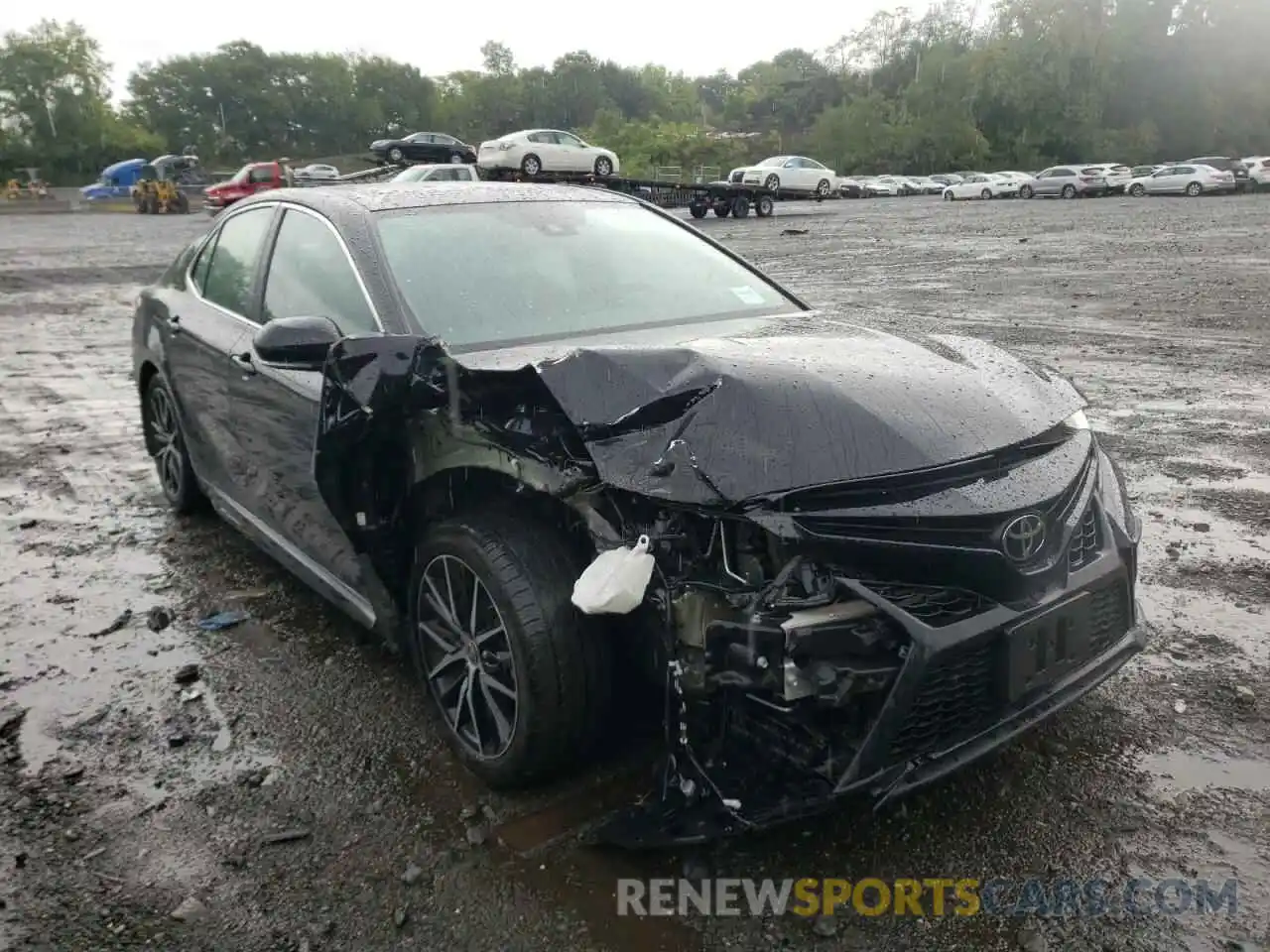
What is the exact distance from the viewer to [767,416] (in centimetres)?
248

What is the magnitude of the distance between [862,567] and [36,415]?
24.8 ft

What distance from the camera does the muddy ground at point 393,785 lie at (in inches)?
97.0

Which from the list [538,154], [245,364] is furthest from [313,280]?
[538,154]

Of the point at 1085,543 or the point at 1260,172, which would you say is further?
the point at 1260,172

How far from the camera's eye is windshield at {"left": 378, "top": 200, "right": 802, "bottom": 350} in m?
3.40

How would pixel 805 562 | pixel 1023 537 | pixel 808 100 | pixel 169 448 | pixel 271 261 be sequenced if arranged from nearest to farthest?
1. pixel 805 562
2. pixel 1023 537
3. pixel 271 261
4. pixel 169 448
5. pixel 808 100

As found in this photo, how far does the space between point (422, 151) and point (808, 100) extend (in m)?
79.8

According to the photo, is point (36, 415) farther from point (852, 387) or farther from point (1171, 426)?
point (1171, 426)

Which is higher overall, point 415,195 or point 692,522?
point 415,195

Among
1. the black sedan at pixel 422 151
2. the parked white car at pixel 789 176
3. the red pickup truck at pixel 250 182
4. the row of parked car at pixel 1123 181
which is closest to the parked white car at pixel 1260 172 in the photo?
the row of parked car at pixel 1123 181

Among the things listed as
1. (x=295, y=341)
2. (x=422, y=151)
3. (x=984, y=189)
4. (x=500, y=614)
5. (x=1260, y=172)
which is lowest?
(x=500, y=614)

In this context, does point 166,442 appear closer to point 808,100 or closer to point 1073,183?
point 1073,183

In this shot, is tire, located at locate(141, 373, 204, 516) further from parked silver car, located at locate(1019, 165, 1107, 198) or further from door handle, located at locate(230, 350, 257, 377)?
parked silver car, located at locate(1019, 165, 1107, 198)

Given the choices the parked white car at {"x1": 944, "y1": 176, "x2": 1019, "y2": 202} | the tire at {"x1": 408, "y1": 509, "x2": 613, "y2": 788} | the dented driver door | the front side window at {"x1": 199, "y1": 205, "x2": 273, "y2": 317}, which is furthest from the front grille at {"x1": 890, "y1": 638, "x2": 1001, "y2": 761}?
the parked white car at {"x1": 944, "y1": 176, "x2": 1019, "y2": 202}
